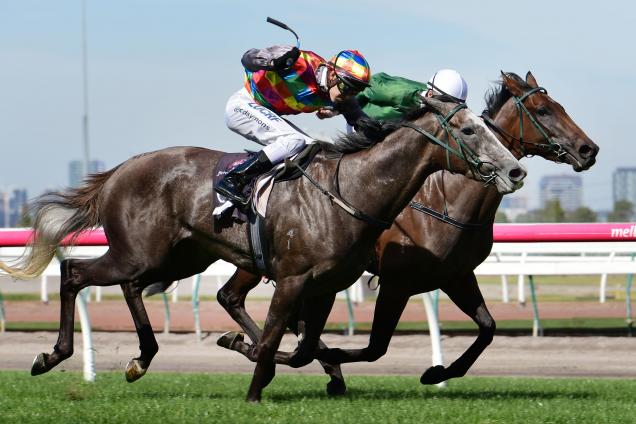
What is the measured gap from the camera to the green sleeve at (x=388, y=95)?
7.08 metres

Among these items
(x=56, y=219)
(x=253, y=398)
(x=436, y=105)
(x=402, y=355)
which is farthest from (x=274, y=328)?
(x=402, y=355)

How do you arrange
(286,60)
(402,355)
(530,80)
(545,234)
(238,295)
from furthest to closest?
(402,355) < (545,234) < (238,295) < (530,80) < (286,60)

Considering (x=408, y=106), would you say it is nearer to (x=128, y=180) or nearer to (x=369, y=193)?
(x=369, y=193)

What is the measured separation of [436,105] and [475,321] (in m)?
1.59

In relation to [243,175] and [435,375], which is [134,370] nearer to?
[243,175]

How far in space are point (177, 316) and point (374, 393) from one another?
869 centimetres

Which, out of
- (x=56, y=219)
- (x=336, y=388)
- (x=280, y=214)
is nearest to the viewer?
(x=280, y=214)

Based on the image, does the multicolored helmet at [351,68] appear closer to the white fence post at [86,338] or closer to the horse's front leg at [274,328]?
the horse's front leg at [274,328]

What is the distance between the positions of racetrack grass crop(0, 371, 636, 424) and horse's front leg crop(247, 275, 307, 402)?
0.44 feet

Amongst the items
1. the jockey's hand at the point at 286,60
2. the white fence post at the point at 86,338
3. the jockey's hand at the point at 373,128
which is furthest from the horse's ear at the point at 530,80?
→ the white fence post at the point at 86,338

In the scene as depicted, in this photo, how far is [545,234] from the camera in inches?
380

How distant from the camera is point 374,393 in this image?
7.14m

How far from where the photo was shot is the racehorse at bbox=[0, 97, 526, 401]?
614 cm

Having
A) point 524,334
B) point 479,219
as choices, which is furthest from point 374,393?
point 524,334
